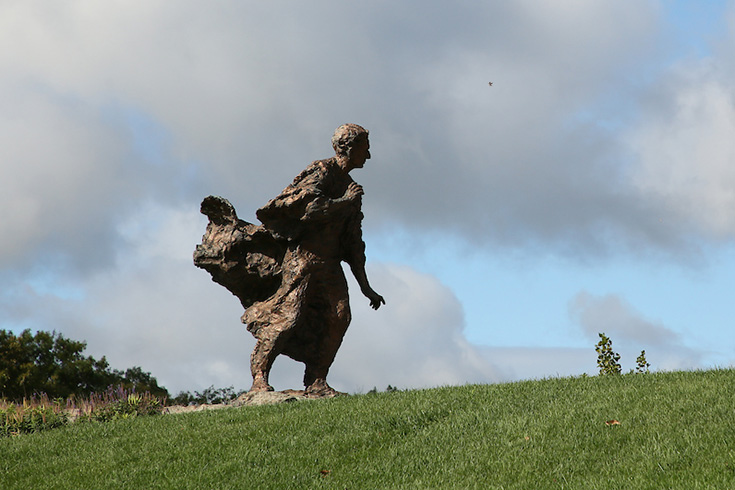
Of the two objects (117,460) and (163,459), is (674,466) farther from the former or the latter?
(117,460)

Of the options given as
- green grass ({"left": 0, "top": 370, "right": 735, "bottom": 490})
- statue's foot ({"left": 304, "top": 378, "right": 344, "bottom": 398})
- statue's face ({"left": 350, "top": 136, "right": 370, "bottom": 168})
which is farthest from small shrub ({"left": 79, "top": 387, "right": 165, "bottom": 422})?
statue's face ({"left": 350, "top": 136, "right": 370, "bottom": 168})

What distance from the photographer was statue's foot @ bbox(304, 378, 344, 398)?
13.4 meters

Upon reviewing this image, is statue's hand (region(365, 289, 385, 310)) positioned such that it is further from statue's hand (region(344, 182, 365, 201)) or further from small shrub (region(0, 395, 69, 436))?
small shrub (region(0, 395, 69, 436))

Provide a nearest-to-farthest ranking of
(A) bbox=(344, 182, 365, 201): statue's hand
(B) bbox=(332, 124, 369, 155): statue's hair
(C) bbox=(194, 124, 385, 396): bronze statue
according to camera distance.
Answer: (A) bbox=(344, 182, 365, 201): statue's hand
(C) bbox=(194, 124, 385, 396): bronze statue
(B) bbox=(332, 124, 369, 155): statue's hair

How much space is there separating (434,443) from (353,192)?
16.4 ft

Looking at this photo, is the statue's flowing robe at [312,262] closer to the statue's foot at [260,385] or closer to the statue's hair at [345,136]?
the statue's hair at [345,136]

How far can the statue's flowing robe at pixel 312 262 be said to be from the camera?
13.2 m

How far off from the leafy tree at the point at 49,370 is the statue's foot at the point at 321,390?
901cm

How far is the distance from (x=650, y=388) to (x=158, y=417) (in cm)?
701

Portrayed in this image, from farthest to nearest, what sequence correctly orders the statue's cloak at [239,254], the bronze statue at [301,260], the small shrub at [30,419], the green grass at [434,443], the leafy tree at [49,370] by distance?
the leafy tree at [49,370] → the statue's cloak at [239,254] → the bronze statue at [301,260] → the small shrub at [30,419] → the green grass at [434,443]

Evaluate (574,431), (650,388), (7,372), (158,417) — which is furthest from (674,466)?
(7,372)

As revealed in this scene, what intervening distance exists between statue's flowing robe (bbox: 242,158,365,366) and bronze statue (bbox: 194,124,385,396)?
0.02 meters

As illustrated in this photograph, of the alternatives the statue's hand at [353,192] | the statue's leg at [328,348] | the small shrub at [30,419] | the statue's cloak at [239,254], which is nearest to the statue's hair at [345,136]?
the statue's hand at [353,192]

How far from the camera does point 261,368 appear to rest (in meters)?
13.3
